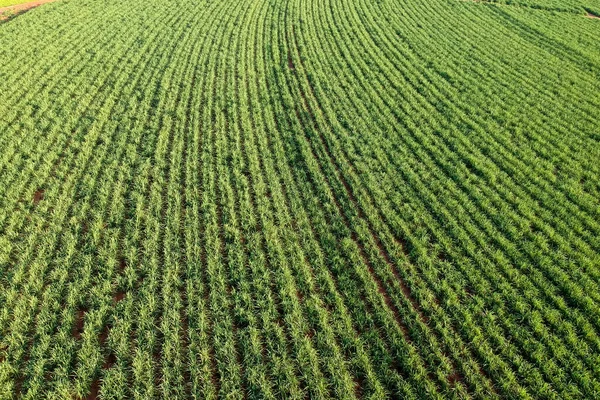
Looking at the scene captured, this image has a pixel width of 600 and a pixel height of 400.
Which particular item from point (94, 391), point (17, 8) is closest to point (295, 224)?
point (94, 391)

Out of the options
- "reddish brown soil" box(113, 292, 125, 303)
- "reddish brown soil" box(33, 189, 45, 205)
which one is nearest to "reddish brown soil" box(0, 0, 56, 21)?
"reddish brown soil" box(33, 189, 45, 205)

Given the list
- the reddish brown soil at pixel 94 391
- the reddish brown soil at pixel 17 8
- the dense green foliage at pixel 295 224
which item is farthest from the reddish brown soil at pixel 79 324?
the reddish brown soil at pixel 17 8

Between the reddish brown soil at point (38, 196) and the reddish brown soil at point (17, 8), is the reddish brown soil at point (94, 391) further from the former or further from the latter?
the reddish brown soil at point (17, 8)

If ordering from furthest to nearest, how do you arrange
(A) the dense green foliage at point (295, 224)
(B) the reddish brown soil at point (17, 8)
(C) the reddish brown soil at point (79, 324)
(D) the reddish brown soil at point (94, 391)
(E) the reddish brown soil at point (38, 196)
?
(B) the reddish brown soil at point (17, 8), (E) the reddish brown soil at point (38, 196), (C) the reddish brown soil at point (79, 324), (A) the dense green foliage at point (295, 224), (D) the reddish brown soil at point (94, 391)

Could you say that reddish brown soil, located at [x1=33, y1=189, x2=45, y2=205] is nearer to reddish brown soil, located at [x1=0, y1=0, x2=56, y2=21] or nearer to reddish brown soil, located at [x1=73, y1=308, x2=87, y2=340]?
reddish brown soil, located at [x1=73, y1=308, x2=87, y2=340]

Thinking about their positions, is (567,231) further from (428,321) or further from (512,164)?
(428,321)
